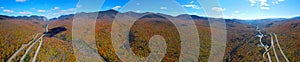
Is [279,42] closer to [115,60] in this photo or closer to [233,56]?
[233,56]

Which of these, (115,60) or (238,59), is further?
(238,59)

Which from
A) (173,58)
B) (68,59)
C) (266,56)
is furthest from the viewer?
(173,58)

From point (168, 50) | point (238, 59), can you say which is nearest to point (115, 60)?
point (168, 50)

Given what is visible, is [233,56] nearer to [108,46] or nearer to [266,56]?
[266,56]

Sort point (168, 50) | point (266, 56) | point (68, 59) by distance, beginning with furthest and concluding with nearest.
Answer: point (168, 50), point (266, 56), point (68, 59)

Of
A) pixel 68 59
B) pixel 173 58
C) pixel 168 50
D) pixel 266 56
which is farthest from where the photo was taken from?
pixel 168 50

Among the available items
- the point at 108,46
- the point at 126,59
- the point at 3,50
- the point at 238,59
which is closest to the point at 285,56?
the point at 238,59

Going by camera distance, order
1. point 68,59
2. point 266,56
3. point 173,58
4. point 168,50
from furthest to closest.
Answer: point 168,50
point 173,58
point 266,56
point 68,59

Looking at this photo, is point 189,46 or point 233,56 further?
point 189,46

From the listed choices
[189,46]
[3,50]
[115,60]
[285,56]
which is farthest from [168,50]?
[3,50]
